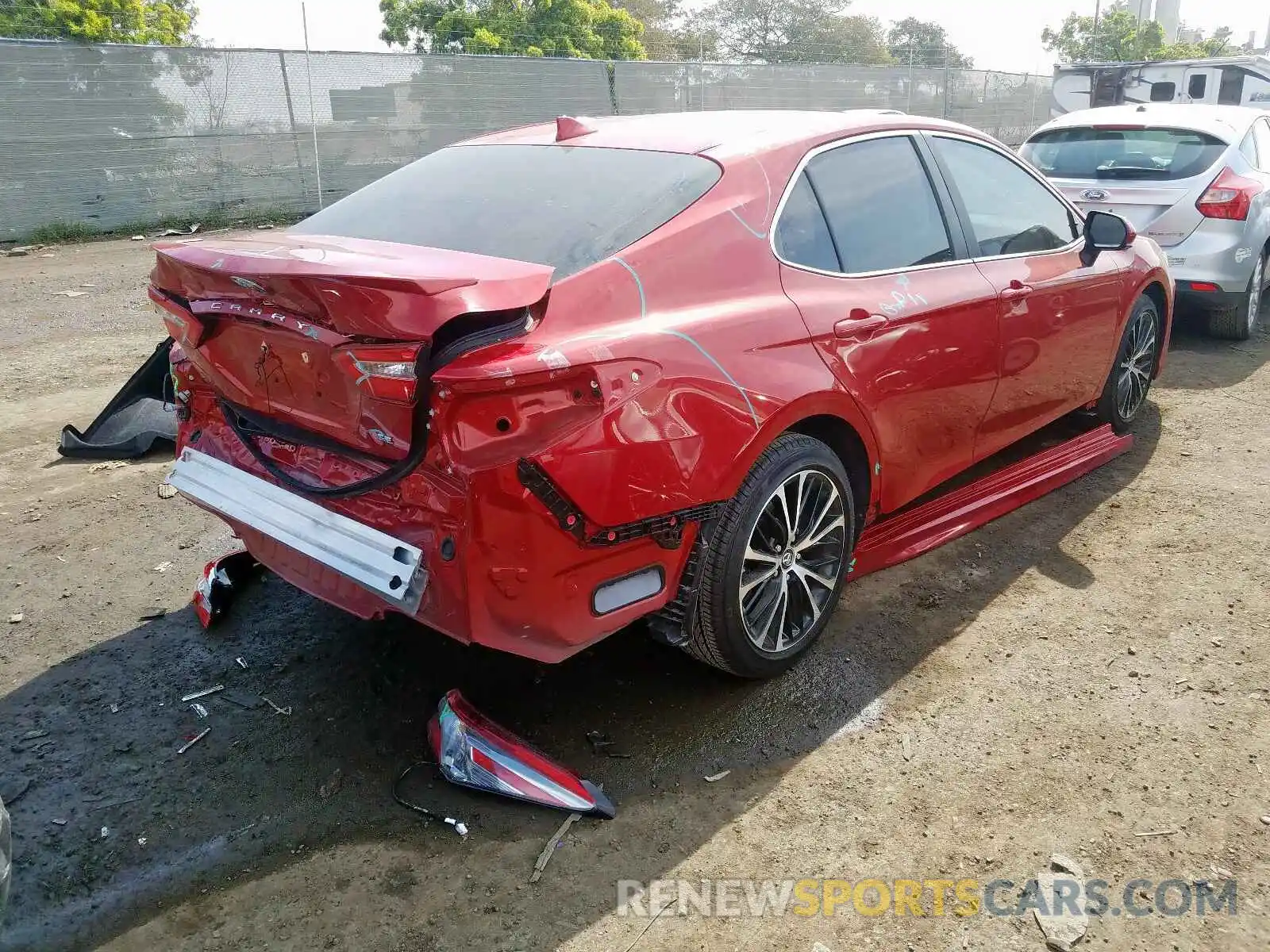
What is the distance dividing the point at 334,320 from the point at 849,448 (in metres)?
1.80

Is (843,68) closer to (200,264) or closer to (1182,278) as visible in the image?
(1182,278)

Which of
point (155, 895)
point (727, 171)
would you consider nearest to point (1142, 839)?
point (727, 171)

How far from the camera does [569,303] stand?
254 centimetres

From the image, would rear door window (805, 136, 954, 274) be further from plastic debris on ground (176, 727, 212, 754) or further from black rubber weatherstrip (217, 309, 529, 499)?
plastic debris on ground (176, 727, 212, 754)

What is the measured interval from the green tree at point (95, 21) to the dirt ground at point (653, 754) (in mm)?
12992

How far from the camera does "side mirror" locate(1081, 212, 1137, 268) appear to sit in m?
4.51

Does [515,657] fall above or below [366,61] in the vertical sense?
below

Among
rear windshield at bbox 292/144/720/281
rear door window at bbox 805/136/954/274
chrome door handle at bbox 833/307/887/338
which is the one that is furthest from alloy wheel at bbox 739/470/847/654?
rear windshield at bbox 292/144/720/281

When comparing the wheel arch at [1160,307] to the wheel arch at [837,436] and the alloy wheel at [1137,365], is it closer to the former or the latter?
the alloy wheel at [1137,365]

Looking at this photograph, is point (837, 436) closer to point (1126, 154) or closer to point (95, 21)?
point (1126, 154)

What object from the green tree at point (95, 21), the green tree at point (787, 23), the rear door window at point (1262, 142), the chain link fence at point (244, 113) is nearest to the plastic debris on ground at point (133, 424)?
the rear door window at point (1262, 142)

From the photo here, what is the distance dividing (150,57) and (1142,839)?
15.0 m

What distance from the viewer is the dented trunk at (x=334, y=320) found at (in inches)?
90.9

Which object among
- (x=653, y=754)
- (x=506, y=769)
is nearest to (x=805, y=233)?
(x=653, y=754)
